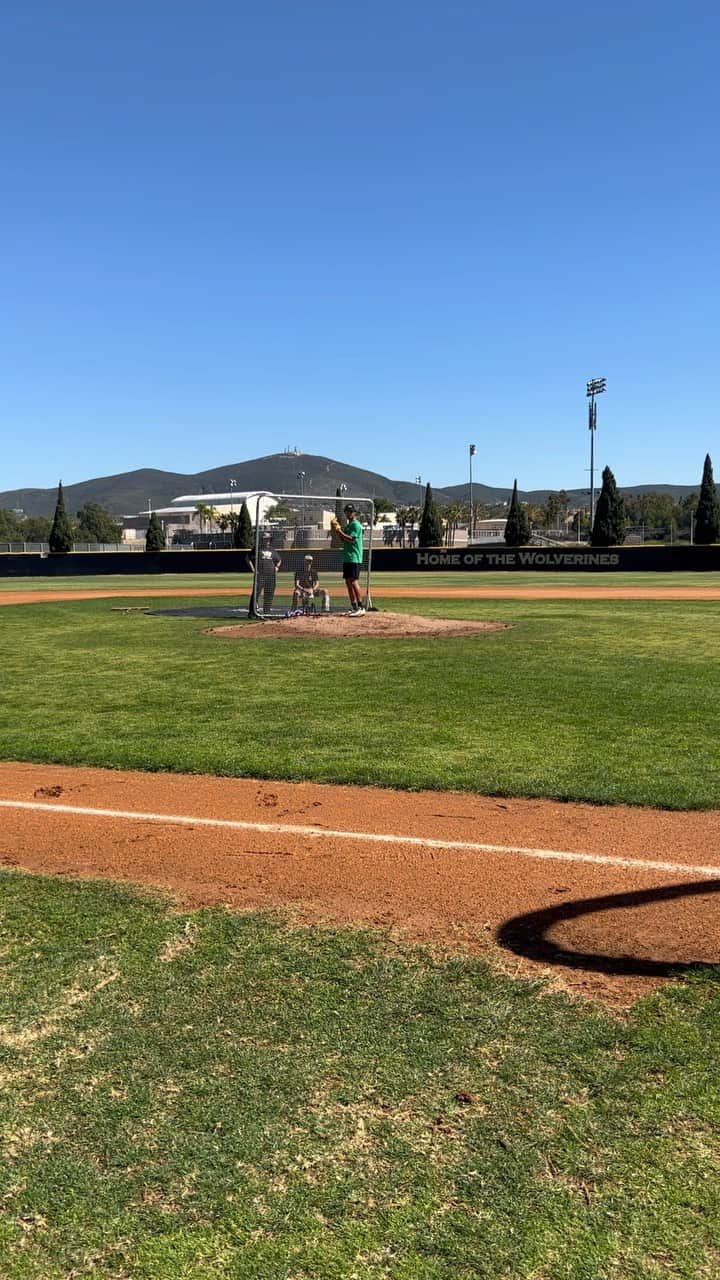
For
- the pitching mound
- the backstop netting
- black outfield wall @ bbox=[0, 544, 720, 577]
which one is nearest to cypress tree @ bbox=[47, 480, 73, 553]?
black outfield wall @ bbox=[0, 544, 720, 577]

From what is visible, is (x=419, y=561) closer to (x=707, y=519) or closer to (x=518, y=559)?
(x=518, y=559)

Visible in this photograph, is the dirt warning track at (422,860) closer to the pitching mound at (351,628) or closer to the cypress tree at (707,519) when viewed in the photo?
the pitching mound at (351,628)

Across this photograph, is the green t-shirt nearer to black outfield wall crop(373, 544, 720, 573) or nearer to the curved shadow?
the curved shadow

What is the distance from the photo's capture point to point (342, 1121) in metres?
2.72

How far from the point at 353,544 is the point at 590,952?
13296mm

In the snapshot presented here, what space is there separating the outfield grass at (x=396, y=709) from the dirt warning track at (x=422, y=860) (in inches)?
22.5

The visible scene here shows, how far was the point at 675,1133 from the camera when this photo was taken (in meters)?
2.64

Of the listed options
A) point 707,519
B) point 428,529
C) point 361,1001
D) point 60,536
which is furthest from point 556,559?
point 361,1001

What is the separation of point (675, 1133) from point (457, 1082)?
0.64 meters

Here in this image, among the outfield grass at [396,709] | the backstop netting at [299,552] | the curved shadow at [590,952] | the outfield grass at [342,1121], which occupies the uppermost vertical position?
the backstop netting at [299,552]

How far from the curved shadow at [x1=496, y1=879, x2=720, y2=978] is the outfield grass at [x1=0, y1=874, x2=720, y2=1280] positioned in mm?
255

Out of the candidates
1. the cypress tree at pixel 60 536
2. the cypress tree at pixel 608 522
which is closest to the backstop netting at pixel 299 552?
the cypress tree at pixel 608 522

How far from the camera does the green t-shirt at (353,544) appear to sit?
16562mm

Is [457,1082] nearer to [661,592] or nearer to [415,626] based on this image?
[415,626]
